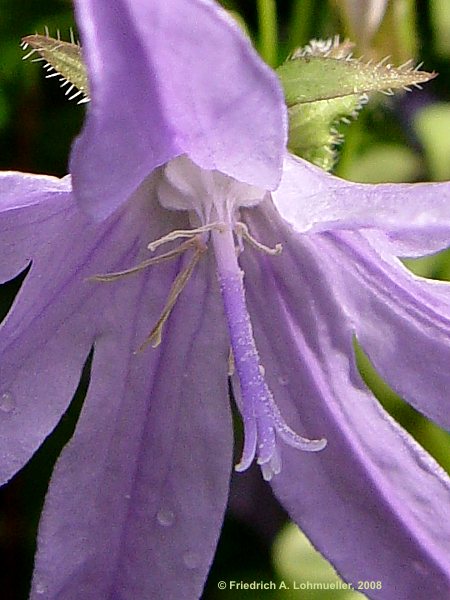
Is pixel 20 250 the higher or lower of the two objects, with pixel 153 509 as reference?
higher

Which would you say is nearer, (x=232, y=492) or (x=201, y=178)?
(x=201, y=178)

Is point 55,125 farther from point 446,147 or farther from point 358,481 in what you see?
point 358,481

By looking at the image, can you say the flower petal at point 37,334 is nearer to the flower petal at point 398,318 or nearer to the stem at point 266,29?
the flower petal at point 398,318

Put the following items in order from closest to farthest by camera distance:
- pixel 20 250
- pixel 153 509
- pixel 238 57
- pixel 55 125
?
pixel 238 57, pixel 20 250, pixel 153 509, pixel 55 125

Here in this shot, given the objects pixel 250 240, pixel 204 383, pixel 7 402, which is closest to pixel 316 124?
pixel 250 240

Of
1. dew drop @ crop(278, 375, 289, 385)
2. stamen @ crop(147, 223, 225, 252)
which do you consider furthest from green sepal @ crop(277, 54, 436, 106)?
dew drop @ crop(278, 375, 289, 385)

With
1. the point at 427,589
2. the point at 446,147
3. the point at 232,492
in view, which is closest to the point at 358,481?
the point at 427,589

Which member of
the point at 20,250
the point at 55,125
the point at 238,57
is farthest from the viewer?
the point at 55,125
